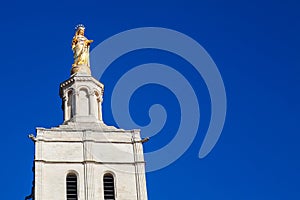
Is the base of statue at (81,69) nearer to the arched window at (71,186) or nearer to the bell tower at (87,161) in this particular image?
the bell tower at (87,161)

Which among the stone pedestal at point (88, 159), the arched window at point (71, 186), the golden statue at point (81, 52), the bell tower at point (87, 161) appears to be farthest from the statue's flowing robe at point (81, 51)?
the arched window at point (71, 186)

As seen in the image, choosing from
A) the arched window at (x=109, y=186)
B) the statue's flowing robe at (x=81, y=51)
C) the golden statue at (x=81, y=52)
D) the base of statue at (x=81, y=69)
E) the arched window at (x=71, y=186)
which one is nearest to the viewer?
the arched window at (x=71, y=186)

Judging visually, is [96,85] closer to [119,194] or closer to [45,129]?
[45,129]

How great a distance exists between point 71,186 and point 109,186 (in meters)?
2.43

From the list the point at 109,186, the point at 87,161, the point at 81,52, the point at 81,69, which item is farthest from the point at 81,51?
the point at 109,186

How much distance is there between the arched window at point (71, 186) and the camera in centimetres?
5644

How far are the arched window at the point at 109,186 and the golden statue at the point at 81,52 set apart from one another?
34.1ft

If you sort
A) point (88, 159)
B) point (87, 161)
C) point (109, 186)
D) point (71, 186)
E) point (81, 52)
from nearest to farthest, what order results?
1. point (71, 186)
2. point (109, 186)
3. point (87, 161)
4. point (88, 159)
5. point (81, 52)

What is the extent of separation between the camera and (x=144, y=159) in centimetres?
5888

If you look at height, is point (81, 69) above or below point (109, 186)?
above

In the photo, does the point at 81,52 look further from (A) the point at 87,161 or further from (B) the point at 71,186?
(B) the point at 71,186

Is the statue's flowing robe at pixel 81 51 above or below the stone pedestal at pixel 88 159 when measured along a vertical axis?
above

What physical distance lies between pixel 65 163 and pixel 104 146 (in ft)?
9.80

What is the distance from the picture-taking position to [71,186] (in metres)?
56.9
